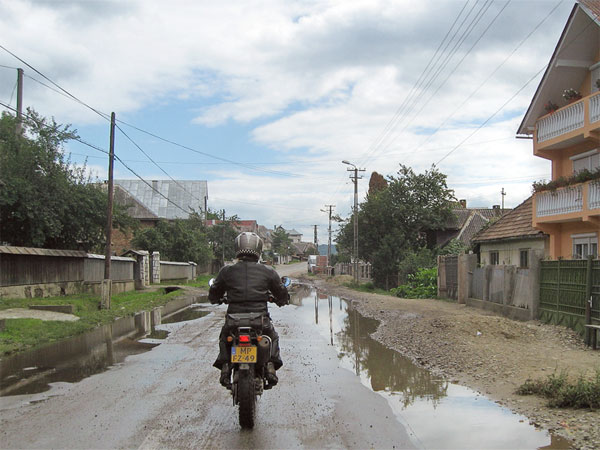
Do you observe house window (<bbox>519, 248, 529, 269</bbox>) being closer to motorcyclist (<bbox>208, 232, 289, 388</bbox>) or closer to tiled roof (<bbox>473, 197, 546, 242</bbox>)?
tiled roof (<bbox>473, 197, 546, 242</bbox>)

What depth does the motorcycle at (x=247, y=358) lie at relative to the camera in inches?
207

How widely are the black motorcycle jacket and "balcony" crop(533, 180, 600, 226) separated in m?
13.6

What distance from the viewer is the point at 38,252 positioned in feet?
62.6

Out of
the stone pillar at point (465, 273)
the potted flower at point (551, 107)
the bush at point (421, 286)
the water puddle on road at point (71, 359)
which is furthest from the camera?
the bush at point (421, 286)

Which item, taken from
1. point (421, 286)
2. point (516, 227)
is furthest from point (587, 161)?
point (421, 286)

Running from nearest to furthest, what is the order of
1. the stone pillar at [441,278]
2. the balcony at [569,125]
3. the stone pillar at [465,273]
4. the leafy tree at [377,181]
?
the balcony at [569,125], the stone pillar at [465,273], the stone pillar at [441,278], the leafy tree at [377,181]

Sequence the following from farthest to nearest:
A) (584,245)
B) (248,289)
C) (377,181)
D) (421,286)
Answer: (377,181), (421,286), (584,245), (248,289)

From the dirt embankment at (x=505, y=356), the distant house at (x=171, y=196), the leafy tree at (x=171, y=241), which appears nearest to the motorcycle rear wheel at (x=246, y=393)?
the dirt embankment at (x=505, y=356)

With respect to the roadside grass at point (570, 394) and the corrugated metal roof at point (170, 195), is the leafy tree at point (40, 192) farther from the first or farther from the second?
the corrugated metal roof at point (170, 195)

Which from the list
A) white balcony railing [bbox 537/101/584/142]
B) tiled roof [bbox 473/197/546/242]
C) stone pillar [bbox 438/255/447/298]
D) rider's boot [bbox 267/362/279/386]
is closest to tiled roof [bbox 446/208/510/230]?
tiled roof [bbox 473/197/546/242]

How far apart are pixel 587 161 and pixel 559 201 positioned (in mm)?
1631

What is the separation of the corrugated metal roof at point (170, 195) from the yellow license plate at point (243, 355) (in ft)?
189

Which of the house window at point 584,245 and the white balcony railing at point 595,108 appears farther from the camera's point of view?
the house window at point 584,245

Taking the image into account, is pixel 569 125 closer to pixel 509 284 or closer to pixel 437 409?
pixel 509 284
